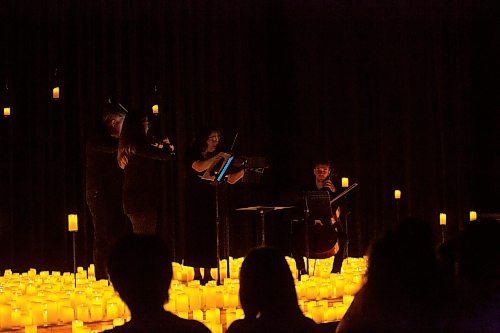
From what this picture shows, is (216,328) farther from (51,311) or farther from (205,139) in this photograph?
(205,139)

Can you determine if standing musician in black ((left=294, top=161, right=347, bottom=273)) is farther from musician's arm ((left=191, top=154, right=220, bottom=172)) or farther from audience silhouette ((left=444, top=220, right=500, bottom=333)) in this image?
audience silhouette ((left=444, top=220, right=500, bottom=333))

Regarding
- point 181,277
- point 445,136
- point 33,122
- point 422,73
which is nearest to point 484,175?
point 445,136

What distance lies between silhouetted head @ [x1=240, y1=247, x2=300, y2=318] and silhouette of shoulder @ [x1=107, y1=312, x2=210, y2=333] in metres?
0.18

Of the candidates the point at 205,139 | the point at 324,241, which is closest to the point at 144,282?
the point at 205,139

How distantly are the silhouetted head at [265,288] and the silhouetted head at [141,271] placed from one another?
10.4 inches

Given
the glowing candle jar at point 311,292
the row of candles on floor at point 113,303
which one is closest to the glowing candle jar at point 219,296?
the row of candles on floor at point 113,303

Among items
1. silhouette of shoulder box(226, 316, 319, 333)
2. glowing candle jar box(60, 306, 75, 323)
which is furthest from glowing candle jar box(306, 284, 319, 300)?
silhouette of shoulder box(226, 316, 319, 333)

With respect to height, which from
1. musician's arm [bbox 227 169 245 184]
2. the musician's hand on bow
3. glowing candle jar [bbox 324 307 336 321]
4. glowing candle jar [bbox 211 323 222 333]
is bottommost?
glowing candle jar [bbox 324 307 336 321]

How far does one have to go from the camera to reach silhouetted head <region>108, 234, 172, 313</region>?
2111mm

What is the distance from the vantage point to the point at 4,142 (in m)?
7.22

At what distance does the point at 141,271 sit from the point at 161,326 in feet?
0.56

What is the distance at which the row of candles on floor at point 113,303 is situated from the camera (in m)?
4.12

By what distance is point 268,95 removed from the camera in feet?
26.8

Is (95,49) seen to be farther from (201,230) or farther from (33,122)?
(201,230)
